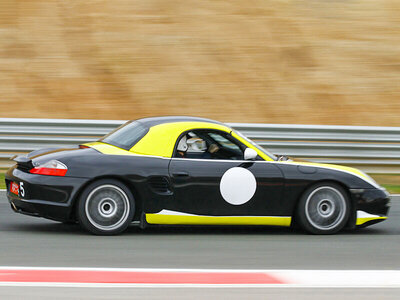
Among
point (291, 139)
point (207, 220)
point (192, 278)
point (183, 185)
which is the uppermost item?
point (291, 139)

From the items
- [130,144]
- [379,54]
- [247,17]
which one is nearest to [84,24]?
[247,17]

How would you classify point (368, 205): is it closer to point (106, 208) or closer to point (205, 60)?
point (106, 208)

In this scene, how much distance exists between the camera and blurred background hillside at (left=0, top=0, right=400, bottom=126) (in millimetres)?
17359

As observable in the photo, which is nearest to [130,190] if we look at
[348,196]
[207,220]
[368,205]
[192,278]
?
[207,220]

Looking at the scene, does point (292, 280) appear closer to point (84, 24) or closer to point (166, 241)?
point (166, 241)

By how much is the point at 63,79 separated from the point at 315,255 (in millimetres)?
12238

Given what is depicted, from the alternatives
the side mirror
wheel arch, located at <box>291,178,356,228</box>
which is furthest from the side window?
wheel arch, located at <box>291,178,356,228</box>

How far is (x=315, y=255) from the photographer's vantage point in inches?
262

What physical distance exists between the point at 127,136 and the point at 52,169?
931 millimetres

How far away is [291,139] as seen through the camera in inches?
512

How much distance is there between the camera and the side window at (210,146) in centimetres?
760

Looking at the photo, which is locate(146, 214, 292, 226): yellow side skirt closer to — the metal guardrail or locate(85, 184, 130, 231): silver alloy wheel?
locate(85, 184, 130, 231): silver alloy wheel

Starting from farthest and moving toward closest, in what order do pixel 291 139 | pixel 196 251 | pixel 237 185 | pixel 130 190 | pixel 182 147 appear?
1. pixel 291 139
2. pixel 182 147
3. pixel 237 185
4. pixel 130 190
5. pixel 196 251

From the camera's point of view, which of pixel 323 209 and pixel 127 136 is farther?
pixel 323 209
